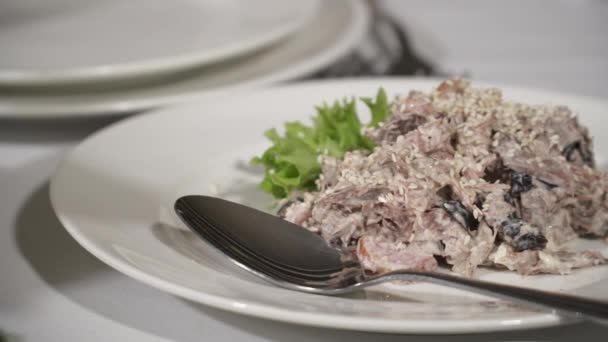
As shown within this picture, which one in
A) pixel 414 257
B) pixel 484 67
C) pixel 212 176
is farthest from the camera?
pixel 484 67

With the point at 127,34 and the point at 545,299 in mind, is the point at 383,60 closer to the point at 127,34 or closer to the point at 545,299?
the point at 127,34

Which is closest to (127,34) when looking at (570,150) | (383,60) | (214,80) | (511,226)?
(214,80)

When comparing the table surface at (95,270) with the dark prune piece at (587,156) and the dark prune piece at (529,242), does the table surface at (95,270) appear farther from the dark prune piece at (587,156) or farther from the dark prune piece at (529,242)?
the dark prune piece at (587,156)

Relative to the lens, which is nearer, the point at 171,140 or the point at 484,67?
the point at 171,140

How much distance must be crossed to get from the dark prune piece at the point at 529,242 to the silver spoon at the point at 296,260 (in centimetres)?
35

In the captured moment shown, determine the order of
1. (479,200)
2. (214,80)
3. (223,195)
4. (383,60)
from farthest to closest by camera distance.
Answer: (383,60) < (214,80) < (223,195) < (479,200)

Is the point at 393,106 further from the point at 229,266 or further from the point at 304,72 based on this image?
the point at 304,72

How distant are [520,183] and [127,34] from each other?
A: 2566 mm

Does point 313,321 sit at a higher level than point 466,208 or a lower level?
lower

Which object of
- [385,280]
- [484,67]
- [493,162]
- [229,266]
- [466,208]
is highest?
[484,67]

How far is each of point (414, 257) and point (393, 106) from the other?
2.10 feet

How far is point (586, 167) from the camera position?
2.20 meters

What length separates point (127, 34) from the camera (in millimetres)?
3826

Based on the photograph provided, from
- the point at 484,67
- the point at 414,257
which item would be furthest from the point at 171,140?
the point at 484,67
